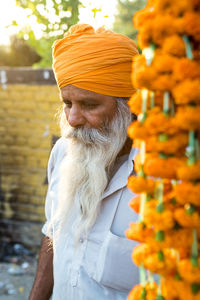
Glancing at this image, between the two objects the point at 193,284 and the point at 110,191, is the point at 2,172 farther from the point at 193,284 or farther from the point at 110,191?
the point at 193,284

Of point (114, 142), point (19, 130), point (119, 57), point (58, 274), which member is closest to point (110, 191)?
point (114, 142)

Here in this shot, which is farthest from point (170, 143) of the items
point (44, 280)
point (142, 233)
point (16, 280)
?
point (16, 280)

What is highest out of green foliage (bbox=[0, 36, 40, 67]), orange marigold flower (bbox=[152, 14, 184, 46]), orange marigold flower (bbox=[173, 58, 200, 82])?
green foliage (bbox=[0, 36, 40, 67])

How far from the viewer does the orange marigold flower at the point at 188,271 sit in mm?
760

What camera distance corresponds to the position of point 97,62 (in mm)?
1930

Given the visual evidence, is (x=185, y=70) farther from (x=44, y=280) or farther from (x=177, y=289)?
(x=44, y=280)

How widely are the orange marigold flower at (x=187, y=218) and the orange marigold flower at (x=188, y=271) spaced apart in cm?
8

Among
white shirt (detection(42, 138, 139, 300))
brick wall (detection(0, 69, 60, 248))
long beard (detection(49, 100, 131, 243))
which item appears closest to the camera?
white shirt (detection(42, 138, 139, 300))

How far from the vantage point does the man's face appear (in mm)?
1968

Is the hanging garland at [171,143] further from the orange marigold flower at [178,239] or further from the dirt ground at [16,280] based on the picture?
the dirt ground at [16,280]

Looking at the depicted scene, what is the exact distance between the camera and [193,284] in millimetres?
777

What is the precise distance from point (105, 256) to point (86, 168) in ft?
1.60

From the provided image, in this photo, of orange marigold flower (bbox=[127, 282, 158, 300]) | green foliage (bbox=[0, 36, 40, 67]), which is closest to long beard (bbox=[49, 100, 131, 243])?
orange marigold flower (bbox=[127, 282, 158, 300])

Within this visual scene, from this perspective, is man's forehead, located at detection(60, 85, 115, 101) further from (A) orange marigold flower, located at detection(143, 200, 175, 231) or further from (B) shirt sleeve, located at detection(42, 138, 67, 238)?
(A) orange marigold flower, located at detection(143, 200, 175, 231)
